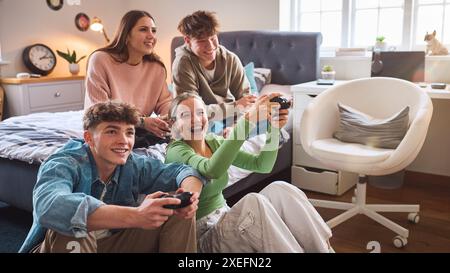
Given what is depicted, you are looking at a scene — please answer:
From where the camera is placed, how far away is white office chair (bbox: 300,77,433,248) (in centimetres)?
218

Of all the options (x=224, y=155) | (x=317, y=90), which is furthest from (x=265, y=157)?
(x=317, y=90)

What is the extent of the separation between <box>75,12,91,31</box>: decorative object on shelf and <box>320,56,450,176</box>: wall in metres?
2.93

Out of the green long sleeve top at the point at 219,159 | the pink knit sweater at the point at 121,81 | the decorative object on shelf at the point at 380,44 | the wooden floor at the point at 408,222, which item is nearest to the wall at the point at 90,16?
the decorative object on shelf at the point at 380,44

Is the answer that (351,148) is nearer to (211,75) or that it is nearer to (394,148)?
(394,148)

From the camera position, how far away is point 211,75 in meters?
2.11

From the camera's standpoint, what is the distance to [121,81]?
73.0 inches

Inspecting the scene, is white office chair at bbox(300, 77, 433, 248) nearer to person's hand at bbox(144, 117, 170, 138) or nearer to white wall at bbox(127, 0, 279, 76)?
person's hand at bbox(144, 117, 170, 138)

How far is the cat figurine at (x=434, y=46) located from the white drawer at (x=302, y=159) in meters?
1.09

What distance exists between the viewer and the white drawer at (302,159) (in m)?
2.98

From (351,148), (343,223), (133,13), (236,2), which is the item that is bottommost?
(343,223)

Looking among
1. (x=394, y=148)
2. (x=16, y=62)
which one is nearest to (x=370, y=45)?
(x=394, y=148)

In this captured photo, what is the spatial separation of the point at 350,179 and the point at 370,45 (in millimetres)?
1180

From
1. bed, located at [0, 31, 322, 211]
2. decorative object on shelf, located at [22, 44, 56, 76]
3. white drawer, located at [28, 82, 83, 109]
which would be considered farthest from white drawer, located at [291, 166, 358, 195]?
decorative object on shelf, located at [22, 44, 56, 76]

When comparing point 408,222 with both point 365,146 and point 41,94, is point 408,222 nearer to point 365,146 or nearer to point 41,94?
point 365,146
